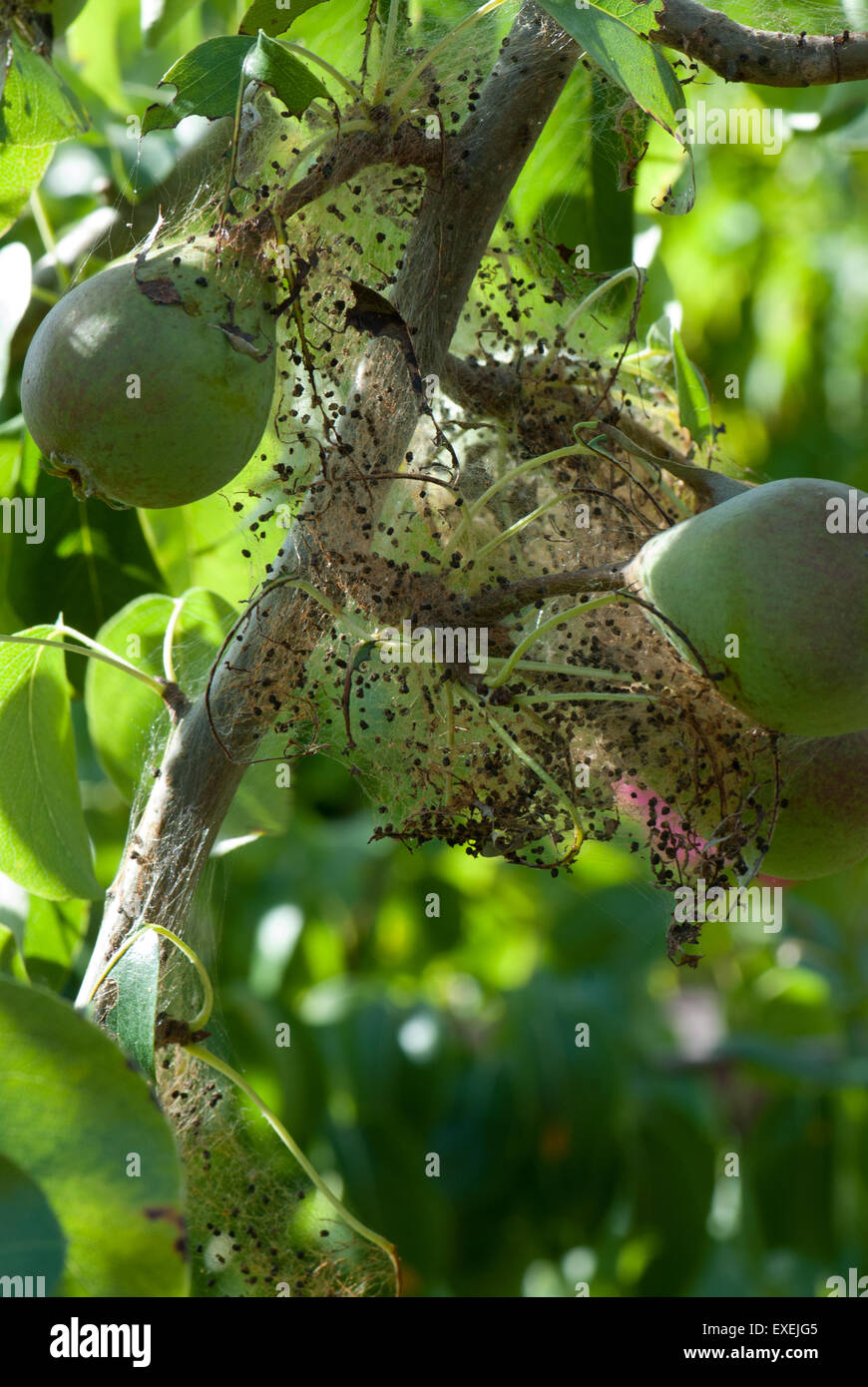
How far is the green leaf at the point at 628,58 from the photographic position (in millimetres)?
794

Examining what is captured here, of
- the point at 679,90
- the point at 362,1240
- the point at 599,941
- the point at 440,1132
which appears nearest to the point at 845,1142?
the point at 599,941

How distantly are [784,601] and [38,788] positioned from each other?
0.83m

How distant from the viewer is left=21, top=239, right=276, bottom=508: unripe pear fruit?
866mm

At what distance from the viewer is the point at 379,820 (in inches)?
43.6

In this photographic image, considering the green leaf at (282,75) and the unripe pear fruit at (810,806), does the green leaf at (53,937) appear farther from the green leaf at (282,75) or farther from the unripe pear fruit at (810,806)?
the green leaf at (282,75)

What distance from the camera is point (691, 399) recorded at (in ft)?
4.20

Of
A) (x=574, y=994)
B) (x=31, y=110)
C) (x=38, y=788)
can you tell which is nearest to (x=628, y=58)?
(x=31, y=110)

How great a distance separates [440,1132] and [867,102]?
2.34 meters

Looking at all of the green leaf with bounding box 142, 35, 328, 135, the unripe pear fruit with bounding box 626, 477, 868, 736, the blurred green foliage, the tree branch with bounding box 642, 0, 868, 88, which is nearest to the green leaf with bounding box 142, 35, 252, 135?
the green leaf with bounding box 142, 35, 328, 135

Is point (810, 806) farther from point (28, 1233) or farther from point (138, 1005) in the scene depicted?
point (28, 1233)

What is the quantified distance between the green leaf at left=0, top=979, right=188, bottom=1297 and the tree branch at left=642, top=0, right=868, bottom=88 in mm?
864

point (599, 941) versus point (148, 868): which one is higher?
point (599, 941)
